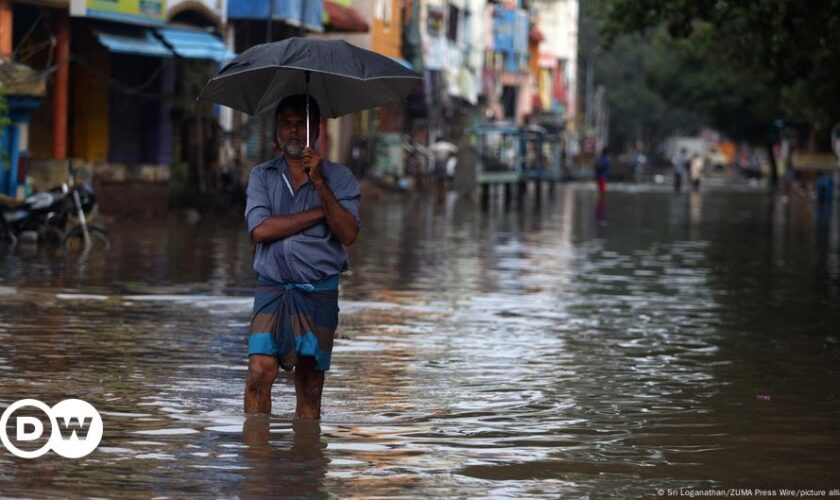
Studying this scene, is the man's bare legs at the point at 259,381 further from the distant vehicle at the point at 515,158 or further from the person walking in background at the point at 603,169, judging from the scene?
the person walking in background at the point at 603,169

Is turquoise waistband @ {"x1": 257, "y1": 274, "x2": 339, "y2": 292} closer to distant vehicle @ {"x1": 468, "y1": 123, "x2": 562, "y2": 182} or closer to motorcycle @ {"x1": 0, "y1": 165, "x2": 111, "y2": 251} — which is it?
motorcycle @ {"x1": 0, "y1": 165, "x2": 111, "y2": 251}

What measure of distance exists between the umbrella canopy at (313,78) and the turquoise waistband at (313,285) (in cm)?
93

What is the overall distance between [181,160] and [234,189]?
3271mm

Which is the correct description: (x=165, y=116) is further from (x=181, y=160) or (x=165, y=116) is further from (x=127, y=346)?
(x=127, y=346)

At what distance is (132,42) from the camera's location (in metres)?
31.4

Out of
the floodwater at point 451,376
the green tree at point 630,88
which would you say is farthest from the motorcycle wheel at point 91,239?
the green tree at point 630,88

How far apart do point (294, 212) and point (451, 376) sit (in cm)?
326

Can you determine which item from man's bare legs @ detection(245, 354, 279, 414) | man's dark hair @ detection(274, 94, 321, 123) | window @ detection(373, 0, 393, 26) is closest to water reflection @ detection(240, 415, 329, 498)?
man's bare legs @ detection(245, 354, 279, 414)

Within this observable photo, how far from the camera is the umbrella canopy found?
8.51 metres

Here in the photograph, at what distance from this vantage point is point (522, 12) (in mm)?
86688

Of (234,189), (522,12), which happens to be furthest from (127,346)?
(522,12)

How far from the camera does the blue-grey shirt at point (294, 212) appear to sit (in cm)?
823

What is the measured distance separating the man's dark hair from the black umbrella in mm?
75

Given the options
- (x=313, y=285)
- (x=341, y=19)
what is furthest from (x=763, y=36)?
(x=341, y=19)
